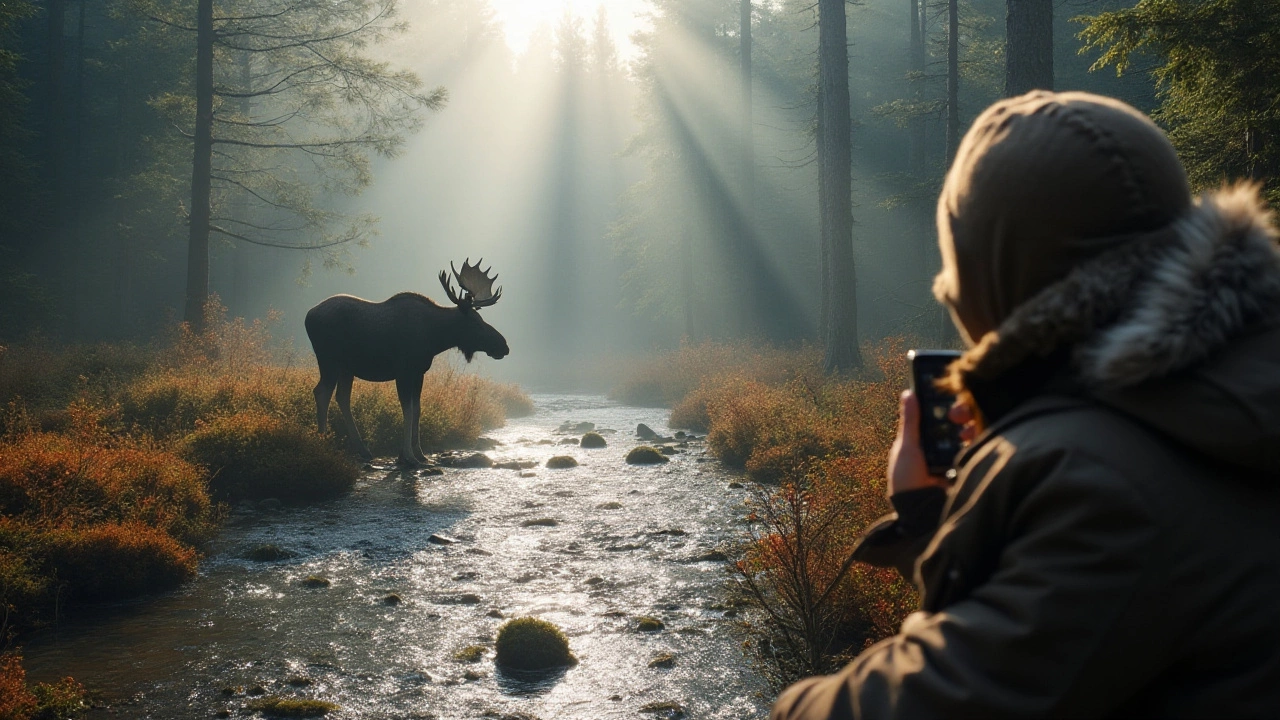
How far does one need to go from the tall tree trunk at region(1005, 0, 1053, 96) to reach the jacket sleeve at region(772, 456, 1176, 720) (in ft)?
30.1

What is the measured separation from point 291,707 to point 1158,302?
17.5 ft

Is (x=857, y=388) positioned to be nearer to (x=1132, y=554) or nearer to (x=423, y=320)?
(x=423, y=320)

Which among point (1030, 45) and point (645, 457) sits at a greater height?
point (1030, 45)

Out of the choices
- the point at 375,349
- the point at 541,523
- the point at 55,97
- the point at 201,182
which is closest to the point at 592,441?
the point at 375,349

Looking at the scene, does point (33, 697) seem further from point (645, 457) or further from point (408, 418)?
point (645, 457)

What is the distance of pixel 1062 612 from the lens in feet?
3.72

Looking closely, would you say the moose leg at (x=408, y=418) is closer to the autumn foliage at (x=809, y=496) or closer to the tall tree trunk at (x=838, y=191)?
the autumn foliage at (x=809, y=496)

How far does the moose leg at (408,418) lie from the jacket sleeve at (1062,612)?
44.7 feet

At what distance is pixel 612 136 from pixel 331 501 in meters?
47.8

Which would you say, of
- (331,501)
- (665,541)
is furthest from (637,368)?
(665,541)

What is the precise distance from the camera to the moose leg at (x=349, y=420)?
14.3 metres

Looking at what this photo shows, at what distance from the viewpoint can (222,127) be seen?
1185 inches

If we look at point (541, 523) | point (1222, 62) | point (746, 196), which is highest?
point (746, 196)

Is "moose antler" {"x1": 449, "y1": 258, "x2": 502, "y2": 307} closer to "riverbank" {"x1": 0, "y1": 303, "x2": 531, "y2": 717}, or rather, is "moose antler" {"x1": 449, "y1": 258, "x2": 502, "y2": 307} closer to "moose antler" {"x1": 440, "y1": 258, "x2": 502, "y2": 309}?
"moose antler" {"x1": 440, "y1": 258, "x2": 502, "y2": 309}
